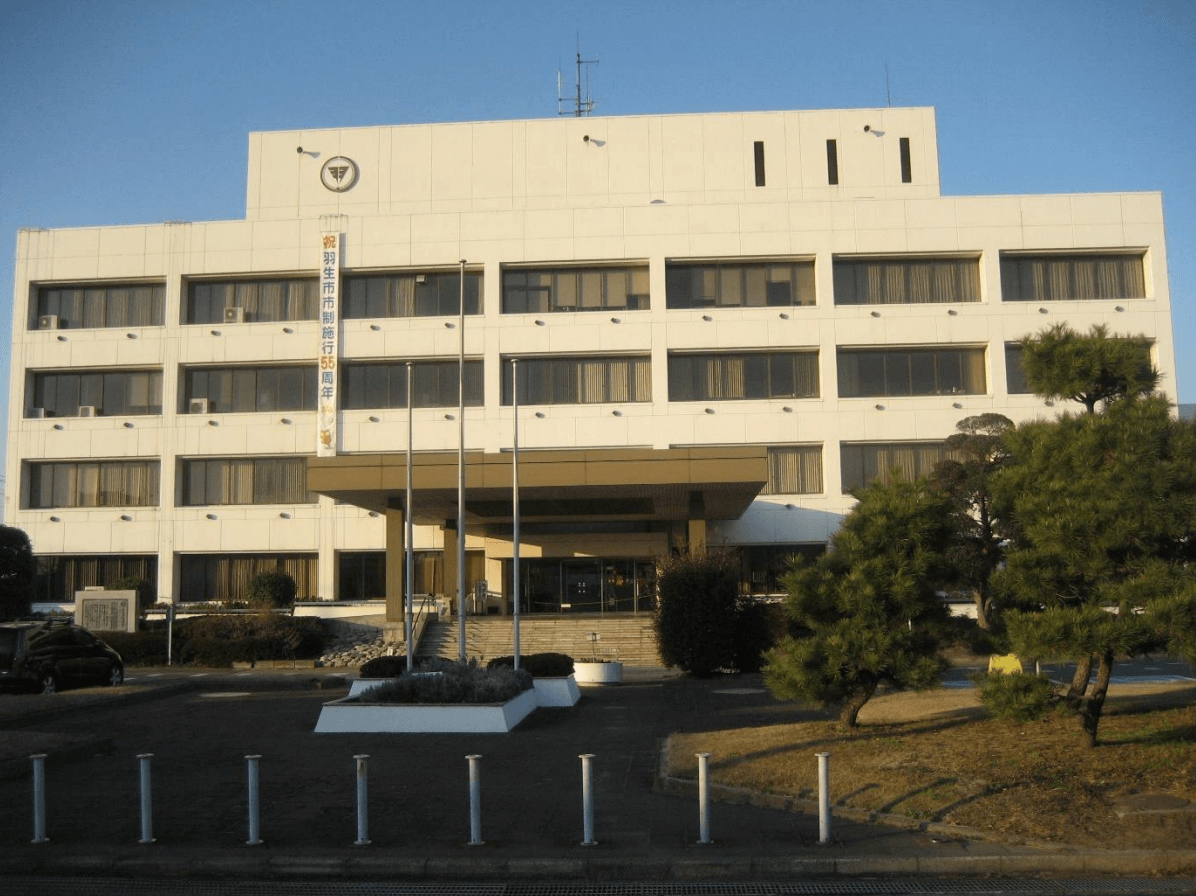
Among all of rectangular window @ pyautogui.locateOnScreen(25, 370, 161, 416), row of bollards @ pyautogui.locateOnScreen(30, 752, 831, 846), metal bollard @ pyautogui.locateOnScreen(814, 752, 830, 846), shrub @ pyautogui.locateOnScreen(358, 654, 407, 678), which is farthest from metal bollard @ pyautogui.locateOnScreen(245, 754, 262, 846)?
rectangular window @ pyautogui.locateOnScreen(25, 370, 161, 416)

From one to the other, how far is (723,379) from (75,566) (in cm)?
2751

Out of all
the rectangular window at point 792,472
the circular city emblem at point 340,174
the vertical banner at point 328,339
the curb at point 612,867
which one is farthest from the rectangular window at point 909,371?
the curb at point 612,867

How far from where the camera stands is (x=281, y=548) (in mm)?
47469

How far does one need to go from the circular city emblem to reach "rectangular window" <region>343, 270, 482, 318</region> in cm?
499

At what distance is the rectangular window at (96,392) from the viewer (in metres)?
48.7

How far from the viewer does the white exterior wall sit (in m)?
45.5

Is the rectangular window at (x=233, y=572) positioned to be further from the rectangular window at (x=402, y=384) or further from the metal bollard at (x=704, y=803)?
the metal bollard at (x=704, y=803)

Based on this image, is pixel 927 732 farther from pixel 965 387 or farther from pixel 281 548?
pixel 281 548

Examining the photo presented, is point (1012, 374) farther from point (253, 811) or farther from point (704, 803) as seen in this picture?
point (253, 811)

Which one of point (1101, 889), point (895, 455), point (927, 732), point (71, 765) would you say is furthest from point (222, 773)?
point (895, 455)

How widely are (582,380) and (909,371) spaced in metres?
12.8

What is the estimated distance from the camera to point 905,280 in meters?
46.8

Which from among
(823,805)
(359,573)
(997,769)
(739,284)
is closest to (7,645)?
(823,805)

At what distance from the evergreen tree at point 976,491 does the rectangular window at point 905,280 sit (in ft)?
24.6
